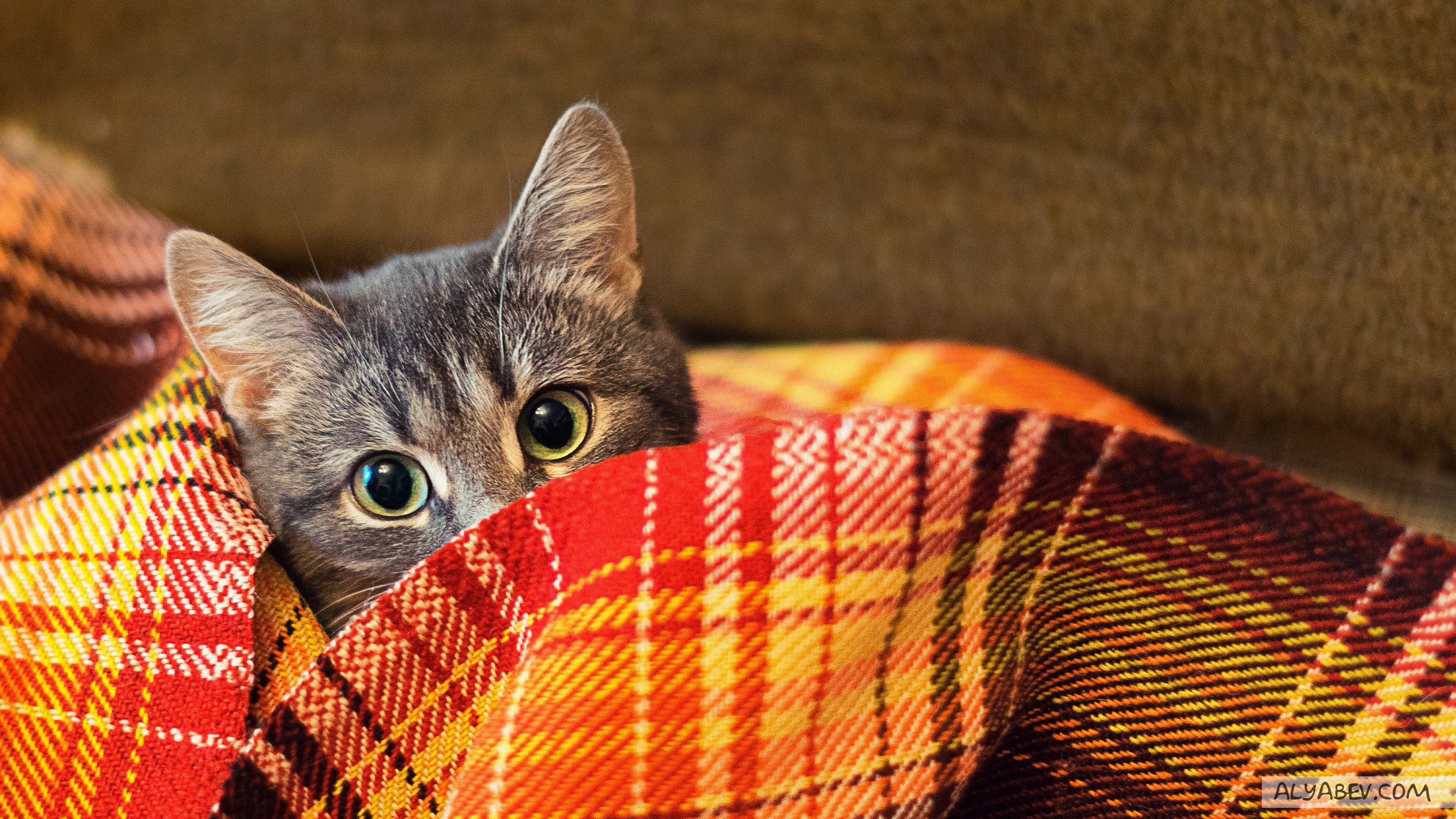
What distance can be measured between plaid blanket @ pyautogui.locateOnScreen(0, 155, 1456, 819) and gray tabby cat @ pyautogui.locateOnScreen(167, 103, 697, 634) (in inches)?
3.9

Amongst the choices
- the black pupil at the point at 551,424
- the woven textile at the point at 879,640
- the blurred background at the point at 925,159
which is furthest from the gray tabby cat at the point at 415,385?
the blurred background at the point at 925,159

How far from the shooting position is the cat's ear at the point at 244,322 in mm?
754

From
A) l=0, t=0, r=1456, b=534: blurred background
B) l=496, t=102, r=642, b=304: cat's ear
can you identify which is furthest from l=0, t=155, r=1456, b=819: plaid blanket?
l=0, t=0, r=1456, b=534: blurred background

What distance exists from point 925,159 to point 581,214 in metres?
0.58

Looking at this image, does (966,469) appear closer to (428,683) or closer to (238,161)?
(428,683)

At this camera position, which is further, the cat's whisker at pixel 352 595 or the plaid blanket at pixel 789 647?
the cat's whisker at pixel 352 595

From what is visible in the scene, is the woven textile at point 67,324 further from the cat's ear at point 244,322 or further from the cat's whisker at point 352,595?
the cat's whisker at point 352,595

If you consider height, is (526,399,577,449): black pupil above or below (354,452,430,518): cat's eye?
above

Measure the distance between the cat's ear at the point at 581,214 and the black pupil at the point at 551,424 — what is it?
140 mm

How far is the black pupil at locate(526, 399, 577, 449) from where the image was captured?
0.78 meters

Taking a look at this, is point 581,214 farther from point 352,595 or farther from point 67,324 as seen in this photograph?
point 67,324

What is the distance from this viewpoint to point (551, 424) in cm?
78

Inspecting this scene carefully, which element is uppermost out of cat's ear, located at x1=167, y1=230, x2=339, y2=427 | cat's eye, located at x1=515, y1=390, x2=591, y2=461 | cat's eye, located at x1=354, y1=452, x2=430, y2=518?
cat's ear, located at x1=167, y1=230, x2=339, y2=427

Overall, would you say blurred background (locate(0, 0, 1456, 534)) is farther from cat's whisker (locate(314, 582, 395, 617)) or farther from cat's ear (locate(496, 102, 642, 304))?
cat's whisker (locate(314, 582, 395, 617))
